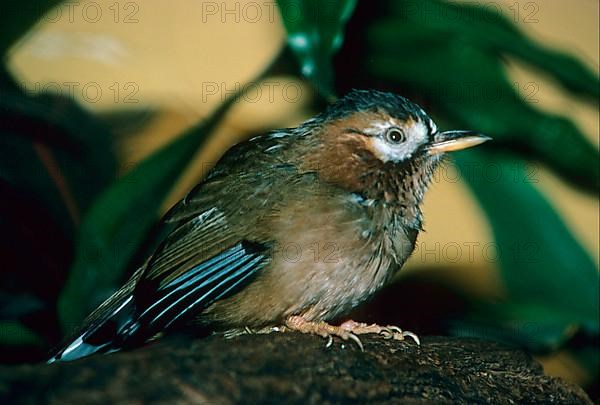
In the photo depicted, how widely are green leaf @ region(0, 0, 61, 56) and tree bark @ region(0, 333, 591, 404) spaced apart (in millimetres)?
1600

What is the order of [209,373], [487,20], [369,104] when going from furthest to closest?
1. [487,20]
2. [369,104]
3. [209,373]

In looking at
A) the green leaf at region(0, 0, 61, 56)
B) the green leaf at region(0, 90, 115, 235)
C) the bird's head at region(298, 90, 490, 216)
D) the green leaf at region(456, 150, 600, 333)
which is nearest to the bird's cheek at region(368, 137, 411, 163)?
the bird's head at region(298, 90, 490, 216)

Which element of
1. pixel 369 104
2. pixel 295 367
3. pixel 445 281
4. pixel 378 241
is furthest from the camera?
pixel 445 281

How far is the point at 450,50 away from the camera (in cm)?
247

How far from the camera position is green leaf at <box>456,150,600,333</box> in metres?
2.60

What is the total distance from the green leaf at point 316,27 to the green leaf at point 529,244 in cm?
89

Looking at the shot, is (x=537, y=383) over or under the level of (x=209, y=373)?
under

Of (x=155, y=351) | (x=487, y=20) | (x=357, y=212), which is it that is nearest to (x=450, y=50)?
(x=487, y=20)

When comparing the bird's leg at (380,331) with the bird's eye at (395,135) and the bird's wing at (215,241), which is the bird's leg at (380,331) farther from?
the bird's eye at (395,135)

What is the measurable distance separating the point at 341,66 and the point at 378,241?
3.37 feet

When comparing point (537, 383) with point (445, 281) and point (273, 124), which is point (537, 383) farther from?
point (273, 124)

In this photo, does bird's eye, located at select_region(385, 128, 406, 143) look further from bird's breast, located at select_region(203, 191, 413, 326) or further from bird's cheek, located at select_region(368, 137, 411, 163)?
bird's breast, located at select_region(203, 191, 413, 326)

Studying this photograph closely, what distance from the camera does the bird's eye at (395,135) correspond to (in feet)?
6.66

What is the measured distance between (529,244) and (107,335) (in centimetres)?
→ 153
